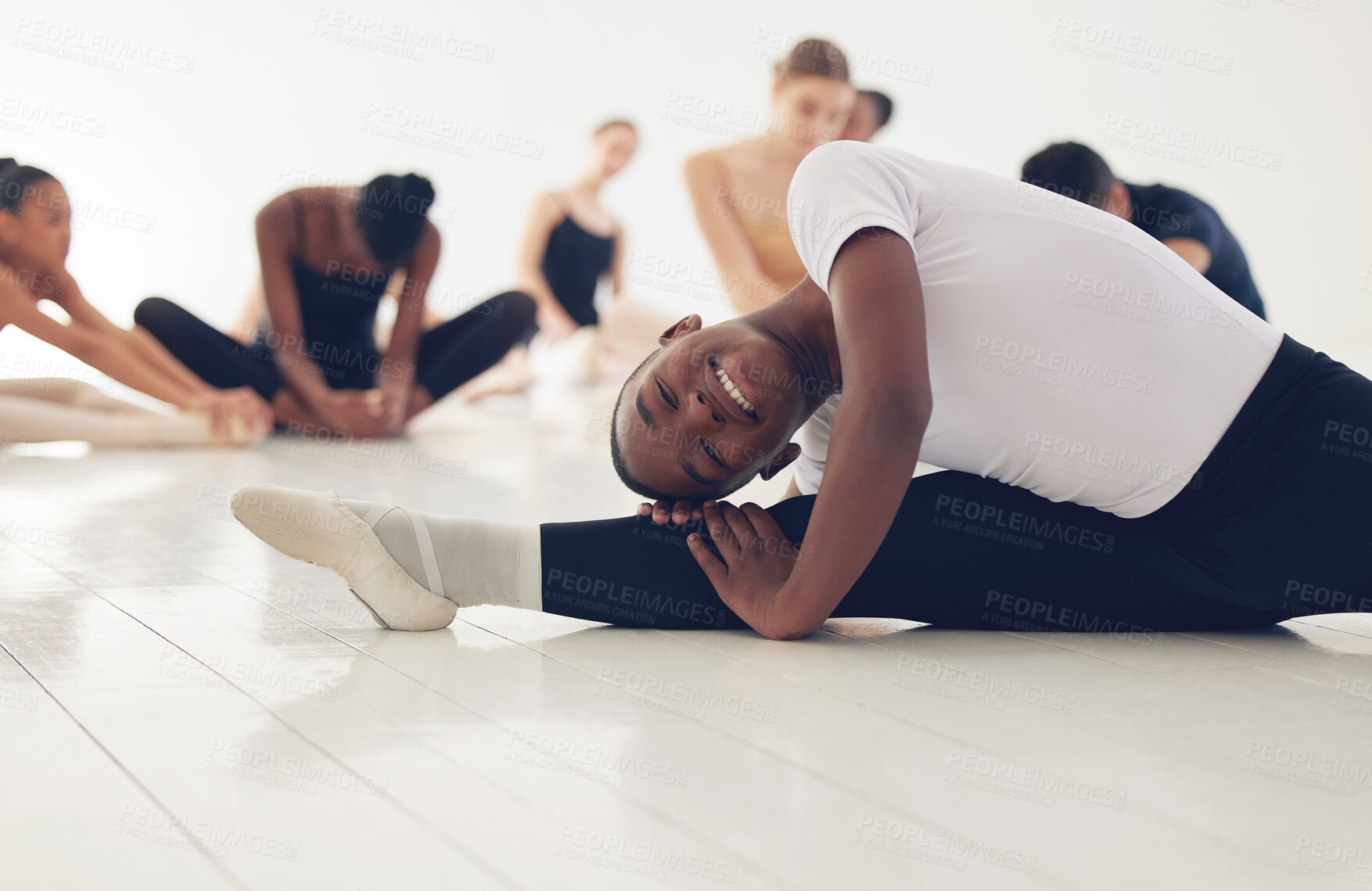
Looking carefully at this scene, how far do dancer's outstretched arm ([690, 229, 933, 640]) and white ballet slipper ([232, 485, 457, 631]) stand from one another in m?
0.47

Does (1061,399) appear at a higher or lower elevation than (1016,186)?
lower

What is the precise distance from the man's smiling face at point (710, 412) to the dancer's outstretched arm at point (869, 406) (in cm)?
11

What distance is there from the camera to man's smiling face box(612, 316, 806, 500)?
1372mm

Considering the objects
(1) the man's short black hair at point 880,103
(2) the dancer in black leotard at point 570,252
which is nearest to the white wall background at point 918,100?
(2) the dancer in black leotard at point 570,252

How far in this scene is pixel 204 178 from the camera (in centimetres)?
696

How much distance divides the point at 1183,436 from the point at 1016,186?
1.14 ft

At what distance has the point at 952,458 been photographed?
58.1 inches

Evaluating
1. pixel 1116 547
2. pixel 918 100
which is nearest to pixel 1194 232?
pixel 1116 547

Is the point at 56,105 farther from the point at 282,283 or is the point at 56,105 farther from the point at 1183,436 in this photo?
the point at 1183,436

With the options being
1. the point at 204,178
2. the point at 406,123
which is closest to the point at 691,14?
the point at 406,123

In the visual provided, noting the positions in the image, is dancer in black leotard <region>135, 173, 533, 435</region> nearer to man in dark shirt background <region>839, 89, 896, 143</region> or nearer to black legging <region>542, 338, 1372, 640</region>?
man in dark shirt background <region>839, 89, 896, 143</region>

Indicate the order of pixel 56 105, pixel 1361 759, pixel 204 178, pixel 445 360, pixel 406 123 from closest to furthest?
pixel 1361 759 → pixel 445 360 → pixel 56 105 → pixel 204 178 → pixel 406 123

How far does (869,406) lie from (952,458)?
0.27m

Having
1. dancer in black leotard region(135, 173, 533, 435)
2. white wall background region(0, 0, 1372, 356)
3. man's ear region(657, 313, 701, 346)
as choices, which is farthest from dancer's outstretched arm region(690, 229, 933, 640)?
white wall background region(0, 0, 1372, 356)
